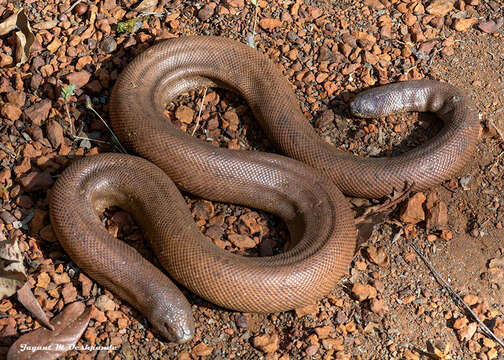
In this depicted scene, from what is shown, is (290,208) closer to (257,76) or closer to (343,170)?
(343,170)

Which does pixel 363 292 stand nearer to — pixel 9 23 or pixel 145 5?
pixel 145 5

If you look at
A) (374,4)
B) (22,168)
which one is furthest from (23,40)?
(374,4)

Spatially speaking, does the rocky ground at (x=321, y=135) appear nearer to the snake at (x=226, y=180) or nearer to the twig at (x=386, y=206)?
the twig at (x=386, y=206)

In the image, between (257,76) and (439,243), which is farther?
(257,76)

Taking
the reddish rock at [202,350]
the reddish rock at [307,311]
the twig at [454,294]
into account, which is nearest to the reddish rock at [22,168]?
the reddish rock at [202,350]

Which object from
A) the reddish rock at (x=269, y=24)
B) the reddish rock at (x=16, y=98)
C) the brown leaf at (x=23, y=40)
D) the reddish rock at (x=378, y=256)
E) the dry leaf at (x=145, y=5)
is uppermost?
the dry leaf at (x=145, y=5)

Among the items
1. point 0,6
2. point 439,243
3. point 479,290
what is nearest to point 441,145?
point 439,243
